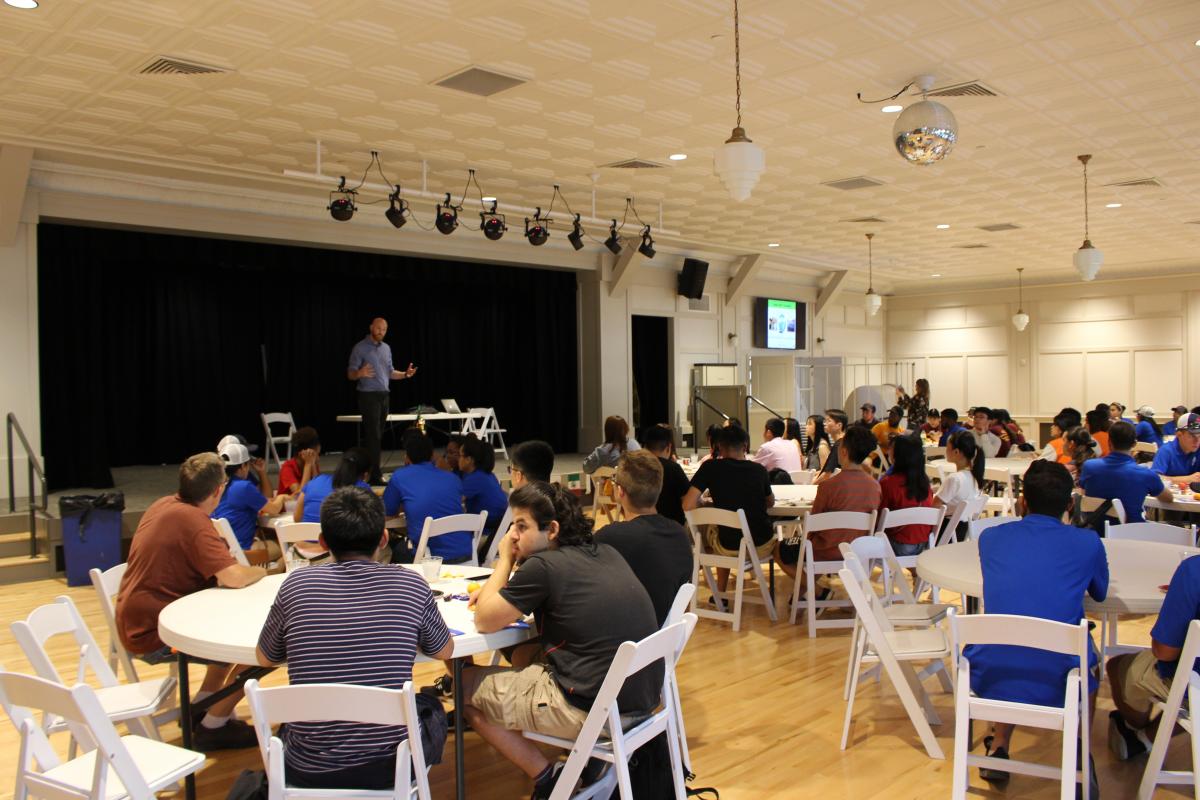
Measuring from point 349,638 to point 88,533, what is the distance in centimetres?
555

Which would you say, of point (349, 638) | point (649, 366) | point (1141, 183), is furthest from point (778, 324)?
point (349, 638)

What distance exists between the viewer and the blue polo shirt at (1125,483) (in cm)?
546

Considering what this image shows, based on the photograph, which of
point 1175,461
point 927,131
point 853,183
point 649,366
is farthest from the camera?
point 649,366

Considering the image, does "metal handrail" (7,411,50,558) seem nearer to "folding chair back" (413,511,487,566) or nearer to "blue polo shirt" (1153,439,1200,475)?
"folding chair back" (413,511,487,566)

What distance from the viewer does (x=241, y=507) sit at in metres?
5.00

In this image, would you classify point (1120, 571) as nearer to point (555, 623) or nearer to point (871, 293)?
point (555, 623)

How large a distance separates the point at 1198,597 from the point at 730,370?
11876mm

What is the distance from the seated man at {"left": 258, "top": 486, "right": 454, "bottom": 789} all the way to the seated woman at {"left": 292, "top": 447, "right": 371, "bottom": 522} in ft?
8.17

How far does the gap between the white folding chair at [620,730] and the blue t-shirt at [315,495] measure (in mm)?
2543

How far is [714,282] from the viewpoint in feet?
47.3

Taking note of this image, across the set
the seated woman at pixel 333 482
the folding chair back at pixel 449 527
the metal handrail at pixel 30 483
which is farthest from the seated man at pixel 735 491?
the metal handrail at pixel 30 483

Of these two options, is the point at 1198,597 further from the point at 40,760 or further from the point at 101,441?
the point at 101,441

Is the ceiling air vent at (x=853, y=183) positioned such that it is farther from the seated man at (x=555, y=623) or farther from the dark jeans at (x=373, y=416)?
the seated man at (x=555, y=623)

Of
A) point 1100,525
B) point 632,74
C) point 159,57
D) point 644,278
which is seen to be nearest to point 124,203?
point 159,57
